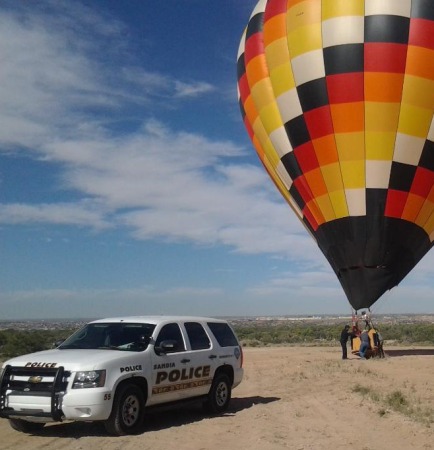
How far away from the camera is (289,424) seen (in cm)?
1007

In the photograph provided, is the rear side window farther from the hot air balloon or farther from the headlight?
the hot air balloon

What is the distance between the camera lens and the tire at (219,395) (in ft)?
37.2

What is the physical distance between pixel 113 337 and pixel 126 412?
138cm

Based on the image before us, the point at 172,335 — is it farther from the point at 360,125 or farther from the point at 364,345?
the point at 364,345

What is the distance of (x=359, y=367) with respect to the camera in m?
20.8

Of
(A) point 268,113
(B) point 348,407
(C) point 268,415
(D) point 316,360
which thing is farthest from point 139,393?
(D) point 316,360

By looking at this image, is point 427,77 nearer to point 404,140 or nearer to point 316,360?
point 404,140

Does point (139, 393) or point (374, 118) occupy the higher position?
point (374, 118)

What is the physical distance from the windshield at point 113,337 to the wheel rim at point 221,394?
6.92 feet

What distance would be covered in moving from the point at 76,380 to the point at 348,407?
5.62 metres

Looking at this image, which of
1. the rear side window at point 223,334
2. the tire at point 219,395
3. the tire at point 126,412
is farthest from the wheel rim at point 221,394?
the tire at point 126,412

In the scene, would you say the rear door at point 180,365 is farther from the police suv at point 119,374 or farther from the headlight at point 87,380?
the headlight at point 87,380

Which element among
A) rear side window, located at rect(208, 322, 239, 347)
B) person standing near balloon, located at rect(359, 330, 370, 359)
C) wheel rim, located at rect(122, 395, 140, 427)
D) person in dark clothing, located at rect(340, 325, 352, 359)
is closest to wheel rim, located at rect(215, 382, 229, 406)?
rear side window, located at rect(208, 322, 239, 347)

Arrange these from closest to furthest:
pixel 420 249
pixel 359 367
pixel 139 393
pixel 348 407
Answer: pixel 139 393
pixel 348 407
pixel 420 249
pixel 359 367
